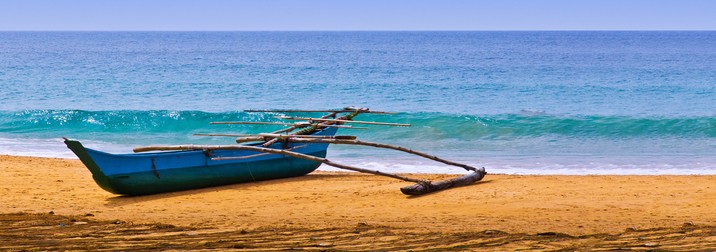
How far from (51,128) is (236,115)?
5.46m

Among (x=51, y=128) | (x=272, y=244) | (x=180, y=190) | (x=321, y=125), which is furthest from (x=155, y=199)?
(x=51, y=128)

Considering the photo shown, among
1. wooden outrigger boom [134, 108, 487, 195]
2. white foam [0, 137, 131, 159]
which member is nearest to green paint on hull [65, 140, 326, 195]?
wooden outrigger boom [134, 108, 487, 195]

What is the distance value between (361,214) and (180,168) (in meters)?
3.01

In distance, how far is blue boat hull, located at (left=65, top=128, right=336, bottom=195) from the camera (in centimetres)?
1131

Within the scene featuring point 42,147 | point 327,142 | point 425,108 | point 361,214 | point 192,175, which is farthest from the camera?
point 425,108

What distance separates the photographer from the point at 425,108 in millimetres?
28125

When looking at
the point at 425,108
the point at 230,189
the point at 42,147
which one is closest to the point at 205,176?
the point at 230,189

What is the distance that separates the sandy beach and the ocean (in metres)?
3.13

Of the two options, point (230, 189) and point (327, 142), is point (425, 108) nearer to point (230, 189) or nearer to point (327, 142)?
point (327, 142)

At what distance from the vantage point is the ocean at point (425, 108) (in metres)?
18.0

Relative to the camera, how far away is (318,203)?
11.3m

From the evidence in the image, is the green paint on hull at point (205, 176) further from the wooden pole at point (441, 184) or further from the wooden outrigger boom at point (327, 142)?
the wooden pole at point (441, 184)

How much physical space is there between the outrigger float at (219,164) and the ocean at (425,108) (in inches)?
101

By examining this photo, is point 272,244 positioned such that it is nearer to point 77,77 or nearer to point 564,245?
point 564,245
